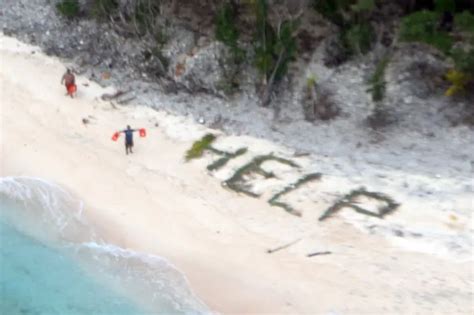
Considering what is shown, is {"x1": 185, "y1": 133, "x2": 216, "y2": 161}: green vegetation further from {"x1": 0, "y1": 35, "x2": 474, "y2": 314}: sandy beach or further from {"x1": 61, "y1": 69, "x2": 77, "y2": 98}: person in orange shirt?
{"x1": 61, "y1": 69, "x2": 77, "y2": 98}: person in orange shirt

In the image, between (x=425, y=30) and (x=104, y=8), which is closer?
(x=425, y=30)

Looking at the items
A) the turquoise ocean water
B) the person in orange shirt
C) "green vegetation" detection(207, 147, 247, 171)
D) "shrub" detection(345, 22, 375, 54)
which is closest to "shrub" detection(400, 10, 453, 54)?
"shrub" detection(345, 22, 375, 54)

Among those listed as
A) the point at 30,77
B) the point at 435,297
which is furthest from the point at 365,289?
the point at 30,77

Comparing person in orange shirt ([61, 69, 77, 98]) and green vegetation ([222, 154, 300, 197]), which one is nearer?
green vegetation ([222, 154, 300, 197])

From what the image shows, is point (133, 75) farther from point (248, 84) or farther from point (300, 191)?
point (300, 191)

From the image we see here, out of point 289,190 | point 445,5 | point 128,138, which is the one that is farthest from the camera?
point 445,5

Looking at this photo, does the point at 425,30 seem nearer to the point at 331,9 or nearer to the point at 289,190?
the point at 331,9

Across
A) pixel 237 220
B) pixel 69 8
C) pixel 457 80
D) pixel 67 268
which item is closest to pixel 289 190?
pixel 237 220
